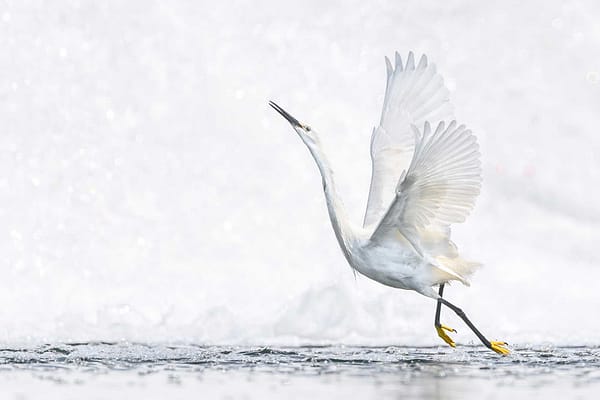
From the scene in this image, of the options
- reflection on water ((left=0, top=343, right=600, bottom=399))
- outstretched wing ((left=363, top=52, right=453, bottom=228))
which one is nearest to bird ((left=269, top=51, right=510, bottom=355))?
outstretched wing ((left=363, top=52, right=453, bottom=228))

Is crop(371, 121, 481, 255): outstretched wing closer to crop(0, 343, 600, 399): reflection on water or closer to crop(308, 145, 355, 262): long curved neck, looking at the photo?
crop(308, 145, 355, 262): long curved neck

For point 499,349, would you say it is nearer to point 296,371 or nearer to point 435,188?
point 435,188

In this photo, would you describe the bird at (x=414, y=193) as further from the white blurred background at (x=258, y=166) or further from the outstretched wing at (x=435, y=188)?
the white blurred background at (x=258, y=166)

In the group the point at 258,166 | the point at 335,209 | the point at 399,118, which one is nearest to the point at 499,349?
the point at 335,209

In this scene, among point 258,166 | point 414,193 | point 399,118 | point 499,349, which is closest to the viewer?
point 414,193

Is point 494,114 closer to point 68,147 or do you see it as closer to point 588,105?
point 588,105

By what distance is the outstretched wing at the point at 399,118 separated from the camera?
38.1 feet

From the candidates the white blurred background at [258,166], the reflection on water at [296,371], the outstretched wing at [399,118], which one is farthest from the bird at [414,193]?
the white blurred background at [258,166]

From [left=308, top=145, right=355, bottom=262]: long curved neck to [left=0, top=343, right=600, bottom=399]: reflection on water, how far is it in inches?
38.3

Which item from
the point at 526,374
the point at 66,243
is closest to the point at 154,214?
the point at 66,243

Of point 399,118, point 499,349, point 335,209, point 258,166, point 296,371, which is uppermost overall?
point 258,166

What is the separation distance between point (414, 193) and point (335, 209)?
2.86 feet

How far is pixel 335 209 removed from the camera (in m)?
10.7

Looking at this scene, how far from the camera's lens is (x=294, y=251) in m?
14.5
